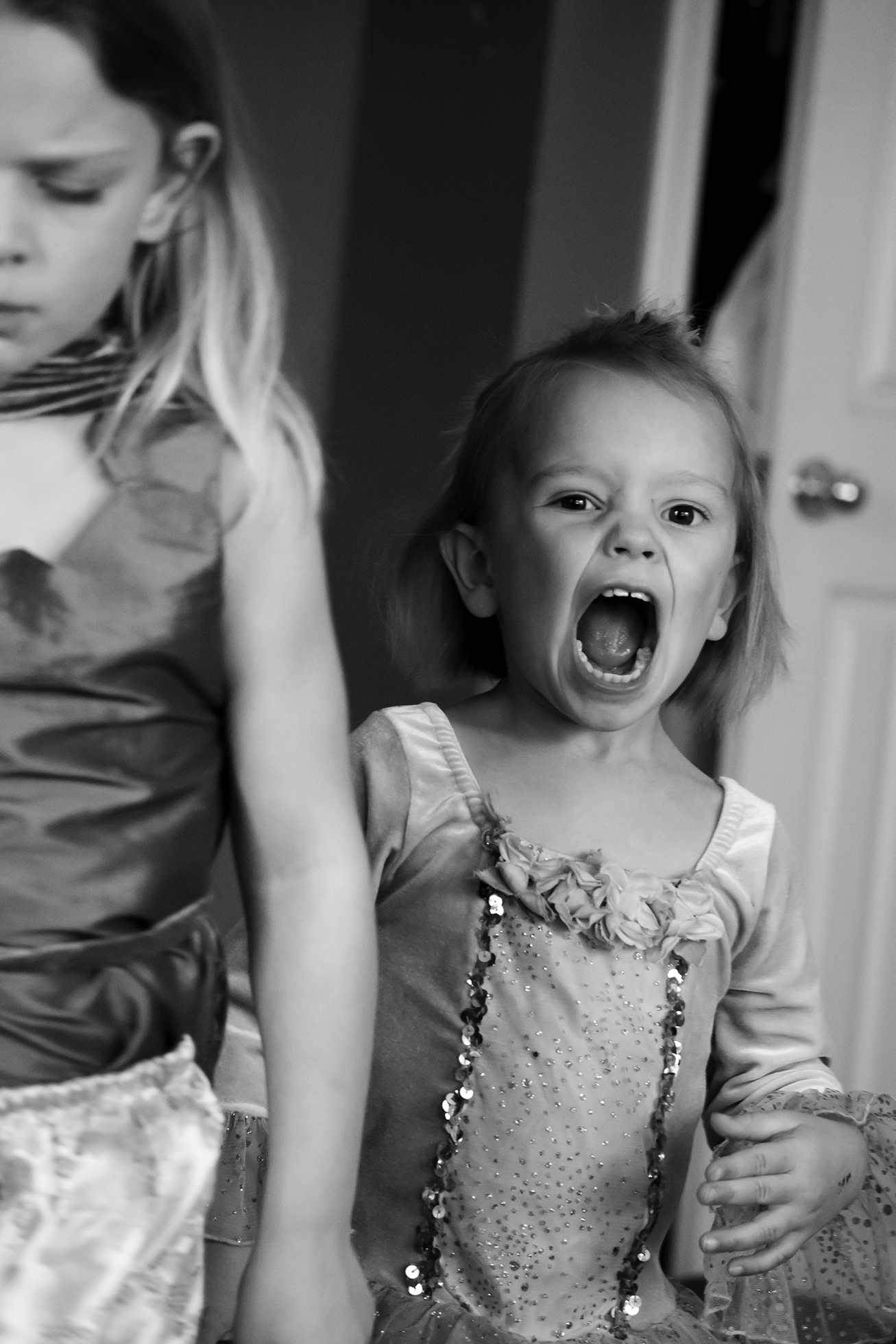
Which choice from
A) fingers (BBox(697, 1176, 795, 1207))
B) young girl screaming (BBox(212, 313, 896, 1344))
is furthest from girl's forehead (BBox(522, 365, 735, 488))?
fingers (BBox(697, 1176, 795, 1207))

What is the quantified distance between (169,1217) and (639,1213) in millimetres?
490

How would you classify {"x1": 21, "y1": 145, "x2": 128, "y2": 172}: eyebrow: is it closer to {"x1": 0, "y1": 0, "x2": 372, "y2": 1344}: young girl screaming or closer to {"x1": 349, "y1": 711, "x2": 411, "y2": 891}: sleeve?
{"x1": 0, "y1": 0, "x2": 372, "y2": 1344}: young girl screaming

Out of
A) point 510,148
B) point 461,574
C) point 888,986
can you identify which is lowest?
point 888,986

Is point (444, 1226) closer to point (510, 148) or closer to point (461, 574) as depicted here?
point (461, 574)

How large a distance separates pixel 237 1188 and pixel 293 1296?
0.93 feet

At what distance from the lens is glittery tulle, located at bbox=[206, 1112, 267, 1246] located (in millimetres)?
913

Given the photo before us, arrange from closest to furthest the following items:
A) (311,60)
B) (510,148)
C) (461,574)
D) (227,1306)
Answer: (227,1306) < (461,574) < (311,60) < (510,148)

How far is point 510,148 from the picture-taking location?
2.08 metres

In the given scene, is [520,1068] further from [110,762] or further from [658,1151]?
[110,762]

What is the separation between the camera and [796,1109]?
3.37ft

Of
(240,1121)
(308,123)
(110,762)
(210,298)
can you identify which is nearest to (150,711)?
(110,762)

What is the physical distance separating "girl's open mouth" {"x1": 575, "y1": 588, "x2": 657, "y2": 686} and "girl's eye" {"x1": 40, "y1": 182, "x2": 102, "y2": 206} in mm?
519

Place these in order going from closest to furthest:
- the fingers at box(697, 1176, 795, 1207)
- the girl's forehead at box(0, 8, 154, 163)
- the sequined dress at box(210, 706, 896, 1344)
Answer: the girl's forehead at box(0, 8, 154, 163) < the fingers at box(697, 1176, 795, 1207) < the sequined dress at box(210, 706, 896, 1344)

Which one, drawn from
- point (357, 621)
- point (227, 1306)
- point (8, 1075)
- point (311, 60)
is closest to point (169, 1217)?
point (8, 1075)
